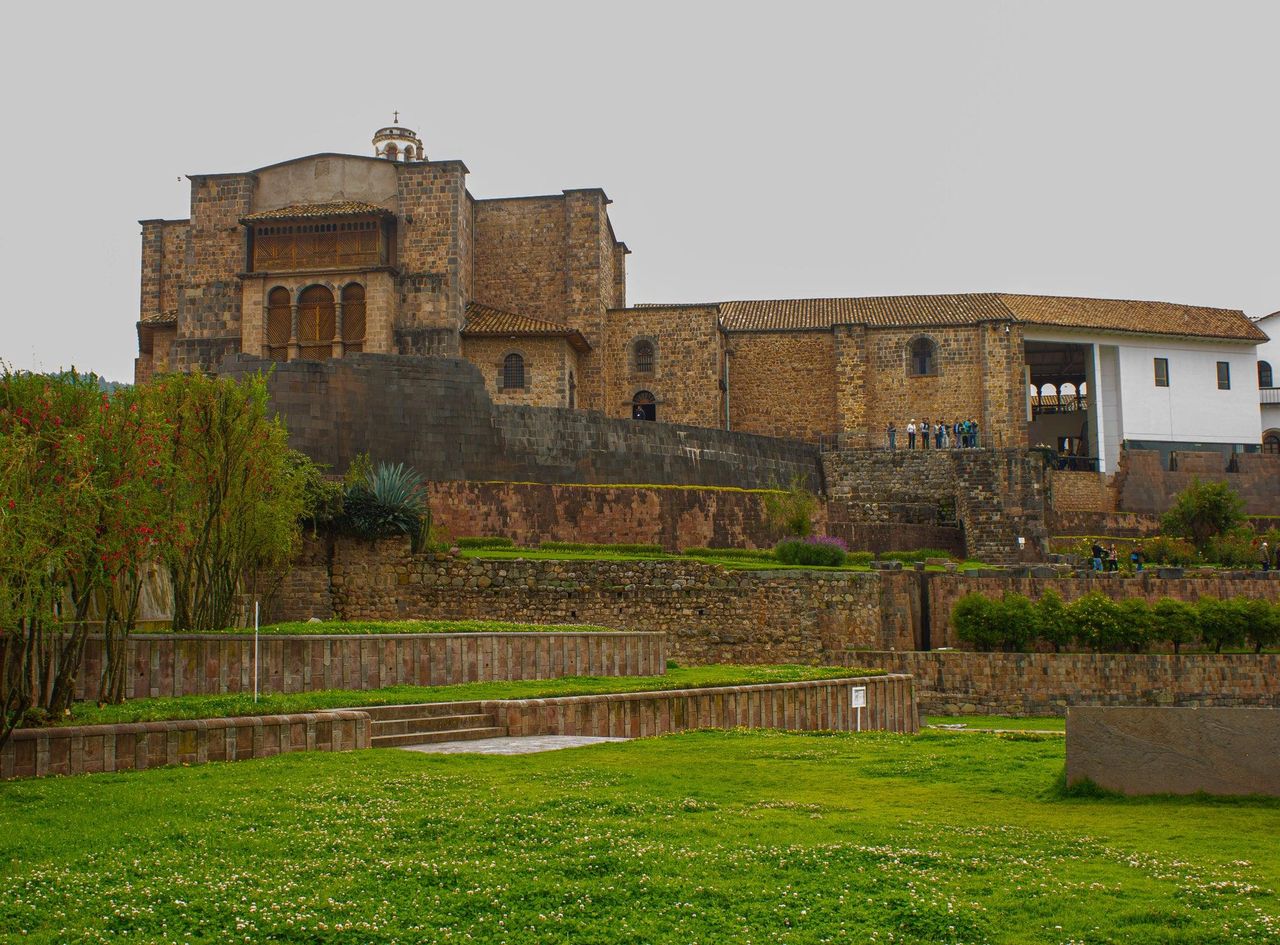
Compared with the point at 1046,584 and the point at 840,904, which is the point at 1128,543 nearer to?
the point at 1046,584

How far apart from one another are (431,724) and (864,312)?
38616 mm

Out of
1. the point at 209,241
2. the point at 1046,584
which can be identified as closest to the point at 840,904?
the point at 1046,584

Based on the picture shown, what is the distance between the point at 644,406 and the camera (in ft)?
164

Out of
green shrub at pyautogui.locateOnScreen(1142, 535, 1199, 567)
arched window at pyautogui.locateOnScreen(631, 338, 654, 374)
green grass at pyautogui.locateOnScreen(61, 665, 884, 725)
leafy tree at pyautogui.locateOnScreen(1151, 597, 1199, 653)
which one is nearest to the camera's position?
green grass at pyautogui.locateOnScreen(61, 665, 884, 725)

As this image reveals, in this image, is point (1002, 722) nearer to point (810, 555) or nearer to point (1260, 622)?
point (810, 555)

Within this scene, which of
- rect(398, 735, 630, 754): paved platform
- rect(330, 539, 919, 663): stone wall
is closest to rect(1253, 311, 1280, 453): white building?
rect(330, 539, 919, 663): stone wall

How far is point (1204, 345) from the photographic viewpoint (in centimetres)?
5200

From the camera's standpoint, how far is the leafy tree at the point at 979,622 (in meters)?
29.1

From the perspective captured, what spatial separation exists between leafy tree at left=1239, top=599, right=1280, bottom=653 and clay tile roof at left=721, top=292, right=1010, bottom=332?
20336 millimetres

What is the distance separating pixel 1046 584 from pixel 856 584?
197 inches

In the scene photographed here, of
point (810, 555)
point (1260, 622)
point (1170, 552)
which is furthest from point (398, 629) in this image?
point (1170, 552)

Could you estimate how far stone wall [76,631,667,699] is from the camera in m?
16.0

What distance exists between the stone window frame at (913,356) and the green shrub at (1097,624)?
69.2 feet

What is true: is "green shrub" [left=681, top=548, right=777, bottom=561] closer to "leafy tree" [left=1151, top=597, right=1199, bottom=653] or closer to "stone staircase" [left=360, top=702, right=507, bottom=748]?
"leafy tree" [left=1151, top=597, right=1199, bottom=653]
